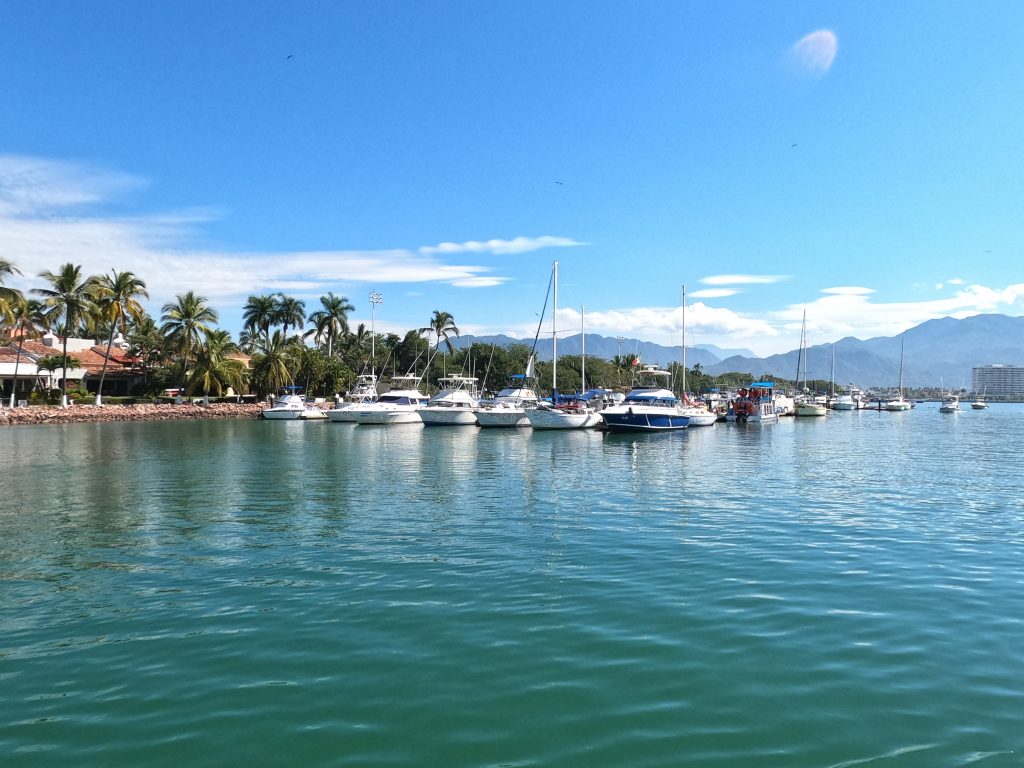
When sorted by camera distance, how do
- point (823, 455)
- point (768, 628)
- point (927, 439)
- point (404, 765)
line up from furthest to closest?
1. point (927, 439)
2. point (823, 455)
3. point (768, 628)
4. point (404, 765)

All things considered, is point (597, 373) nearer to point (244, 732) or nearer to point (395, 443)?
point (395, 443)

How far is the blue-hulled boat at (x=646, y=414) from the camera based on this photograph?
2080 inches

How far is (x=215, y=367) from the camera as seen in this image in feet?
263

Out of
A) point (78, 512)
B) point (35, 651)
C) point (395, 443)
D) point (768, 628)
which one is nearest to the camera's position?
point (35, 651)

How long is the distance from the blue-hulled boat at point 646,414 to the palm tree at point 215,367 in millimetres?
49358

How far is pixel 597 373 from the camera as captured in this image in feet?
430

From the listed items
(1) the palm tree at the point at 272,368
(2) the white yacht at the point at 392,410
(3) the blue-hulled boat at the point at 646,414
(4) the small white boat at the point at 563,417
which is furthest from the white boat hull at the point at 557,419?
(1) the palm tree at the point at 272,368

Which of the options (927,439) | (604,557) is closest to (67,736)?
(604,557)

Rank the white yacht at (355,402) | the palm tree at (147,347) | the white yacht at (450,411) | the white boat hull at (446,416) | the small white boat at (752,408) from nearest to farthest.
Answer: the white boat hull at (446,416) → the white yacht at (450,411) → the white yacht at (355,402) → the small white boat at (752,408) → the palm tree at (147,347)

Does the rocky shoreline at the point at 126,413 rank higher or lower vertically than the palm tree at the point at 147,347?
lower

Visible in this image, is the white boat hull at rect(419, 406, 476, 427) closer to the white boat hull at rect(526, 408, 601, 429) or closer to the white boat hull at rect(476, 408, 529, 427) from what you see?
the white boat hull at rect(476, 408, 529, 427)

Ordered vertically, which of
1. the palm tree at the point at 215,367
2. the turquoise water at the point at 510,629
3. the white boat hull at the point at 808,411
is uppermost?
the palm tree at the point at 215,367

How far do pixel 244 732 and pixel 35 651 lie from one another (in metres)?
3.95

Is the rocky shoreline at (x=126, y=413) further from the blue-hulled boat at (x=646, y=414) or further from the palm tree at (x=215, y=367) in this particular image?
the blue-hulled boat at (x=646, y=414)
